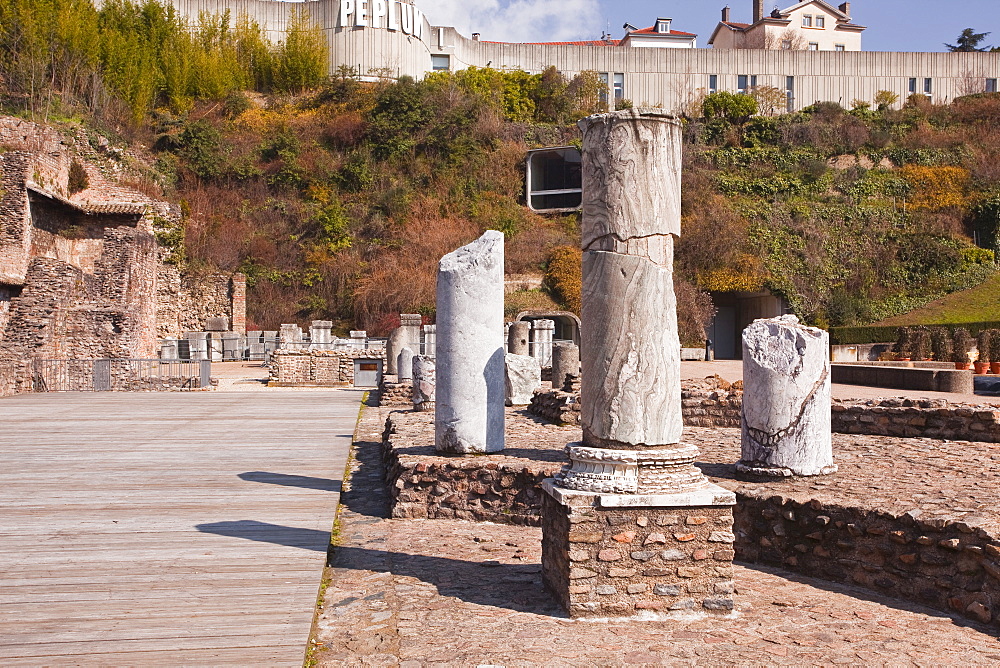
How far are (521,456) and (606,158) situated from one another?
3511 millimetres

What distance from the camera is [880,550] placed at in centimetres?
518

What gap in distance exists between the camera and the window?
131ft

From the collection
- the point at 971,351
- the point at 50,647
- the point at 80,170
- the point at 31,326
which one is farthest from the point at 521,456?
the point at 80,170

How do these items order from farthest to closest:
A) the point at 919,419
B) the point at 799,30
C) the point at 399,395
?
Answer: 1. the point at 799,30
2. the point at 399,395
3. the point at 919,419

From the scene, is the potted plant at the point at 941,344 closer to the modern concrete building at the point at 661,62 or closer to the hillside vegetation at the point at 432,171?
the hillside vegetation at the point at 432,171

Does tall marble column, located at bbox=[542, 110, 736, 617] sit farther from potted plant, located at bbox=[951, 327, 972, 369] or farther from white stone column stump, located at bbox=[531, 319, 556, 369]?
potted plant, located at bbox=[951, 327, 972, 369]

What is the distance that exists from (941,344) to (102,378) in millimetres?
22733

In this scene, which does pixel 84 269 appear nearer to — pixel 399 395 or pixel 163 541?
pixel 399 395

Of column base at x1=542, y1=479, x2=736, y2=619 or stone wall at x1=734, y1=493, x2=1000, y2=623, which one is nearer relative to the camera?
column base at x1=542, y1=479, x2=736, y2=619

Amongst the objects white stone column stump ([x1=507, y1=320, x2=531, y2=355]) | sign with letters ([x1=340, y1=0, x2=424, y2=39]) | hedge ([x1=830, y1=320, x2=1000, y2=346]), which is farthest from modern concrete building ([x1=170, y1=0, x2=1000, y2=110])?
white stone column stump ([x1=507, y1=320, x2=531, y2=355])

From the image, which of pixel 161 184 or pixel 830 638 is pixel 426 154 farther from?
pixel 830 638

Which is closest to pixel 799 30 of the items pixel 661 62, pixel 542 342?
pixel 661 62

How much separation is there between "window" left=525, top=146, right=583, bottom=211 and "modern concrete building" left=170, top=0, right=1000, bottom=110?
38.4 feet

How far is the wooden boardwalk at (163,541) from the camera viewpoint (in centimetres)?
397
